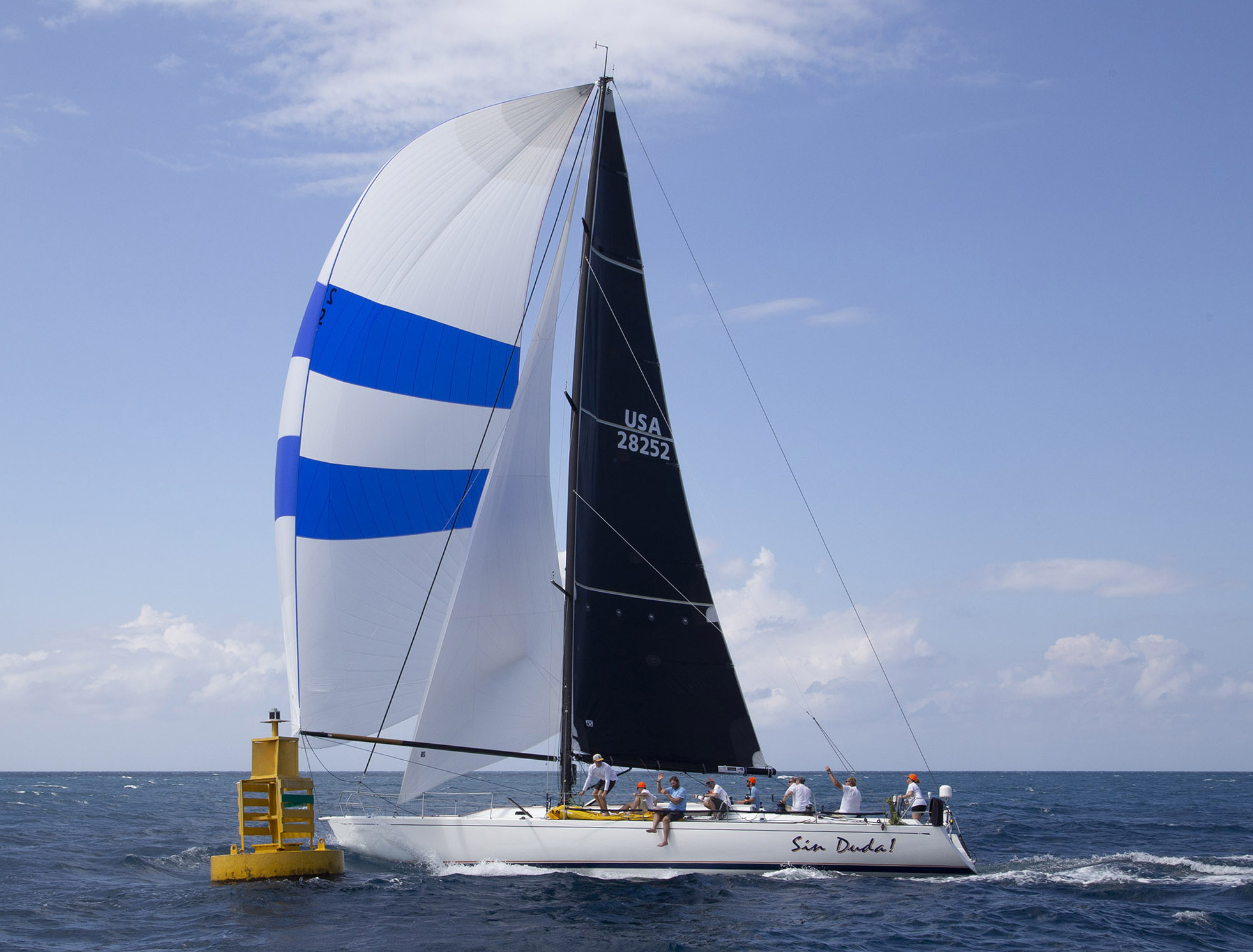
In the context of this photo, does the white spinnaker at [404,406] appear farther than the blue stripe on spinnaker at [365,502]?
No

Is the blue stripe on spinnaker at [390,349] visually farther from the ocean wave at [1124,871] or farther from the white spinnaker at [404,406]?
the ocean wave at [1124,871]

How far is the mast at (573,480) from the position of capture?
1698 cm

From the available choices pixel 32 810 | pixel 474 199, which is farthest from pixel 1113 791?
pixel 474 199

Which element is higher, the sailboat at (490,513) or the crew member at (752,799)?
the sailboat at (490,513)

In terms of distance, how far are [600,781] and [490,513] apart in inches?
176

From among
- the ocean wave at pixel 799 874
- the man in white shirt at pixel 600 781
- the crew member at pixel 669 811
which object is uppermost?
the man in white shirt at pixel 600 781

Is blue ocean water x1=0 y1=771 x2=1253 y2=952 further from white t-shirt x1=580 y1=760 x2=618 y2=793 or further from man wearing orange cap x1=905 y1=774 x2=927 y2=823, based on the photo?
white t-shirt x1=580 y1=760 x2=618 y2=793

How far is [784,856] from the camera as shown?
51.8ft

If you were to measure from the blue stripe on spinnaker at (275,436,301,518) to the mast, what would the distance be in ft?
14.7

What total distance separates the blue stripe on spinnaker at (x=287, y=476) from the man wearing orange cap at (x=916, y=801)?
10599 millimetres

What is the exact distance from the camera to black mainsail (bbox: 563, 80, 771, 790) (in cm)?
1741

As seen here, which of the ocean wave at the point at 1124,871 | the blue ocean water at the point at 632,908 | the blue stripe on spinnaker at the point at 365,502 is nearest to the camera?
the blue ocean water at the point at 632,908

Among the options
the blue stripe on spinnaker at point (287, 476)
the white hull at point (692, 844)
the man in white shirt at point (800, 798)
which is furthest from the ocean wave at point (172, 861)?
the man in white shirt at point (800, 798)

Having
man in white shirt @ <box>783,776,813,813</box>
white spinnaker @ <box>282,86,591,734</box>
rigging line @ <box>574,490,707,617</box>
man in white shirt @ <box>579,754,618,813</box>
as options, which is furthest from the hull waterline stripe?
rigging line @ <box>574,490,707,617</box>
